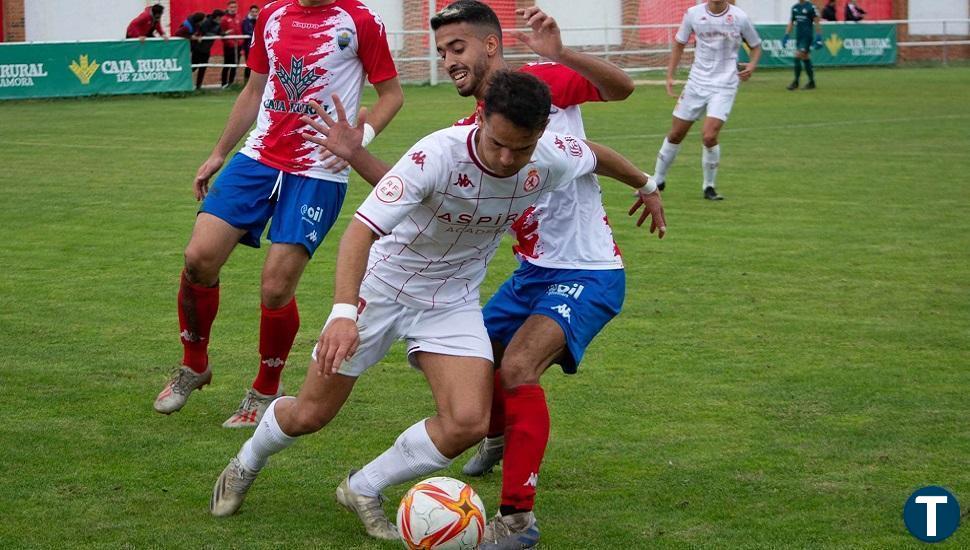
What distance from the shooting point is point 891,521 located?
4.69 metres

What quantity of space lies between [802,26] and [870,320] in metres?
23.8

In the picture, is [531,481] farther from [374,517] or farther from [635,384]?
[635,384]

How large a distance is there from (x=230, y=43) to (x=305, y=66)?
25.7m

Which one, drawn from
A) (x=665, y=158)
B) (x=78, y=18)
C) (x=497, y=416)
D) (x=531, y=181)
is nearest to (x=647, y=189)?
(x=531, y=181)

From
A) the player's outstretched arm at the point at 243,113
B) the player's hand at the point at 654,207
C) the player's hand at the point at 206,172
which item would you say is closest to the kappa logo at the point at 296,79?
the player's outstretched arm at the point at 243,113

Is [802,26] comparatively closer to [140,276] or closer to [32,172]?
[32,172]

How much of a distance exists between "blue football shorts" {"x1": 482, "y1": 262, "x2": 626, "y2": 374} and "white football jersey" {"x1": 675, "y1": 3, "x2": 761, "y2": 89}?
930 centimetres

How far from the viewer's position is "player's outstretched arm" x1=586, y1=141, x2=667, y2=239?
511 cm

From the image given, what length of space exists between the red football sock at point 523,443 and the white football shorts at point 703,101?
9571 millimetres

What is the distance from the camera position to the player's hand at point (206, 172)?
6.40 meters

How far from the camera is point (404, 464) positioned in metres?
4.61

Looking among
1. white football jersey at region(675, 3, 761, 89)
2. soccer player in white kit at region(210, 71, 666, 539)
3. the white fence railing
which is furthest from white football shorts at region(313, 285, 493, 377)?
the white fence railing

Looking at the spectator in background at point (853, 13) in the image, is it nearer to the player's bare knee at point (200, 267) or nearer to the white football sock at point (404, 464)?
the player's bare knee at point (200, 267)

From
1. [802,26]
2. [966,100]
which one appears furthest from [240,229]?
[802,26]
